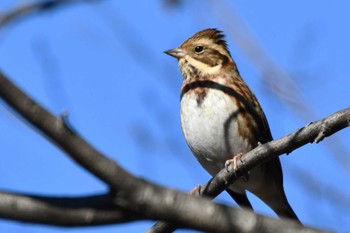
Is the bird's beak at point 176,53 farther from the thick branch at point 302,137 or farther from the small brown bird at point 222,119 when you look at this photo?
the thick branch at point 302,137

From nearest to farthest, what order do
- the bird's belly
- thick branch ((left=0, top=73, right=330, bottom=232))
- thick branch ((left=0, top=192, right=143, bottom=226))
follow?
thick branch ((left=0, top=73, right=330, bottom=232)) < thick branch ((left=0, top=192, right=143, bottom=226)) < the bird's belly

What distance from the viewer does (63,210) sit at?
2441 millimetres

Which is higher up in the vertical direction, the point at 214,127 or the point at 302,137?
the point at 214,127

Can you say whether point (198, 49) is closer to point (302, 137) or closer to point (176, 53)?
point (176, 53)

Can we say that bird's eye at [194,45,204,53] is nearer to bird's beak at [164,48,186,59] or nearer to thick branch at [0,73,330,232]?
bird's beak at [164,48,186,59]

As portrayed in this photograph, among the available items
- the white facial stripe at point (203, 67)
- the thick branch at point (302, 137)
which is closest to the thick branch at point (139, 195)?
the thick branch at point (302, 137)

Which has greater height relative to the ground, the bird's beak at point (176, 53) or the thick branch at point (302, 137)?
the bird's beak at point (176, 53)

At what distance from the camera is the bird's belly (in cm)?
649

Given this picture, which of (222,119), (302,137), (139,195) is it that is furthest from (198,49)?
(139,195)

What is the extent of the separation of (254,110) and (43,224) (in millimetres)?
4597

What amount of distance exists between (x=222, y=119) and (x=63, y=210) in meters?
4.16

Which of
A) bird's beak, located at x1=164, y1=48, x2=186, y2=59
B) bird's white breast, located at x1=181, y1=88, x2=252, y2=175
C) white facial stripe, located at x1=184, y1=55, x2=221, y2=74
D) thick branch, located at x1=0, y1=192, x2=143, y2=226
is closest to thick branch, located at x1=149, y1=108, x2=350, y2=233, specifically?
thick branch, located at x1=0, y1=192, x2=143, y2=226

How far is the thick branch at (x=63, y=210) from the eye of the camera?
2.42 m

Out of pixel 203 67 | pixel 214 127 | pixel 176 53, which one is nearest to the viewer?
pixel 214 127
